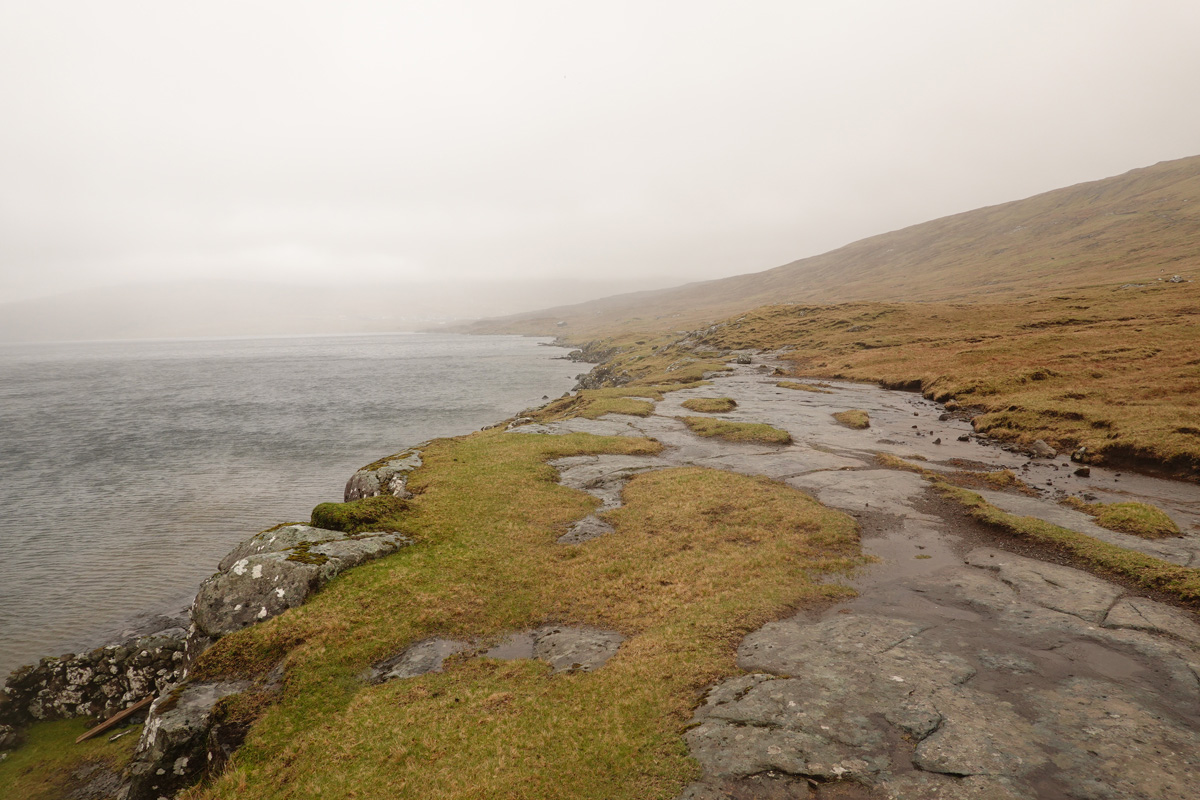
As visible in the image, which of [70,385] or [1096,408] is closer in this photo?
[1096,408]

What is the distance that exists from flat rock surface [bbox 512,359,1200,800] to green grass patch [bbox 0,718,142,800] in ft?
51.2

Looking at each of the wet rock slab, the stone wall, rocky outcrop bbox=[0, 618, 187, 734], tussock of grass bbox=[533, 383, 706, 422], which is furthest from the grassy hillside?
rocky outcrop bbox=[0, 618, 187, 734]

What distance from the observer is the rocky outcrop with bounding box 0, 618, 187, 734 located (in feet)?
59.7

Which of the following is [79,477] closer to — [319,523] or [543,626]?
[319,523]

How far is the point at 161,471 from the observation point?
163ft

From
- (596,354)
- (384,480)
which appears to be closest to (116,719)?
(384,480)

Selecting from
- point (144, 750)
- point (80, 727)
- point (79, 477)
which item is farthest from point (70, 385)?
point (144, 750)

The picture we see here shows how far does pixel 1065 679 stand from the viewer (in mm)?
11414

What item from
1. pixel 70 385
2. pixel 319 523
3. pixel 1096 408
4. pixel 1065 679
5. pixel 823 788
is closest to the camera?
pixel 823 788

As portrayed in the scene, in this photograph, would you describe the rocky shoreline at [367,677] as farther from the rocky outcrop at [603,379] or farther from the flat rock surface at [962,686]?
the rocky outcrop at [603,379]

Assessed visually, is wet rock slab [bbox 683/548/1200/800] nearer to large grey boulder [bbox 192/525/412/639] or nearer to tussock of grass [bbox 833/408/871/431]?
large grey boulder [bbox 192/525/412/639]

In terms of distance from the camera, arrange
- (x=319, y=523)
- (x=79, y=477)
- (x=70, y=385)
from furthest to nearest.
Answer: (x=70, y=385) → (x=79, y=477) → (x=319, y=523)

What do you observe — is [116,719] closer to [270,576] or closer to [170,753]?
[270,576]

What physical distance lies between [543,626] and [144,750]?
30.7 ft
